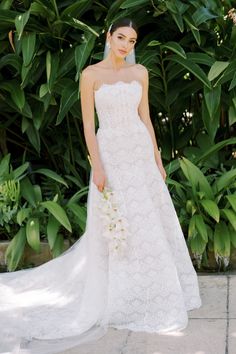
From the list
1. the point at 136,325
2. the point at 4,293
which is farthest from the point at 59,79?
the point at 136,325

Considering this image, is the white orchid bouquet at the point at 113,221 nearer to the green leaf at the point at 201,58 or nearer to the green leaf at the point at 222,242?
the green leaf at the point at 222,242

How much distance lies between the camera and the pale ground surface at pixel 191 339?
120 inches

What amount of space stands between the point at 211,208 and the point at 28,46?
154 cm

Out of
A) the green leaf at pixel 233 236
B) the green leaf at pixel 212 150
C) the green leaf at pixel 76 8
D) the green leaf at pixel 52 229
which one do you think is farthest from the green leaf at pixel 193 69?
the green leaf at pixel 52 229

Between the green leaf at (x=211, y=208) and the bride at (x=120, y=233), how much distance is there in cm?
48

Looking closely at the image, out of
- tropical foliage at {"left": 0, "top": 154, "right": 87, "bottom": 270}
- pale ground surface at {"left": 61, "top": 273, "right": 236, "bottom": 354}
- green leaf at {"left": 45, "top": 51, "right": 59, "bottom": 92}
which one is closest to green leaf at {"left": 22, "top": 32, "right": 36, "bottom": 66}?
green leaf at {"left": 45, "top": 51, "right": 59, "bottom": 92}

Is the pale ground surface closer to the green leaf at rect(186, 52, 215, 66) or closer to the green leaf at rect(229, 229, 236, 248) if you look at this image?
the green leaf at rect(229, 229, 236, 248)

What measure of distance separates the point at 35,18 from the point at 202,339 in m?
2.43

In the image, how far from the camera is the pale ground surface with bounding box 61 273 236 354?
3.04m

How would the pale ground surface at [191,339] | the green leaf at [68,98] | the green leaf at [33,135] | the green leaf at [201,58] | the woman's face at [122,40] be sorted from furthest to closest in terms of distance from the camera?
the green leaf at [33,135]
the green leaf at [201,58]
the green leaf at [68,98]
the woman's face at [122,40]
the pale ground surface at [191,339]

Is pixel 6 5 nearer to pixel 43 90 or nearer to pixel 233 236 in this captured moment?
pixel 43 90

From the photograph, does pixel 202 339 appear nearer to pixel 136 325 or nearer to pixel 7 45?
pixel 136 325

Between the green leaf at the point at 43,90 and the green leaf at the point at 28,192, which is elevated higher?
the green leaf at the point at 43,90

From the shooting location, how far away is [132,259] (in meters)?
3.43
